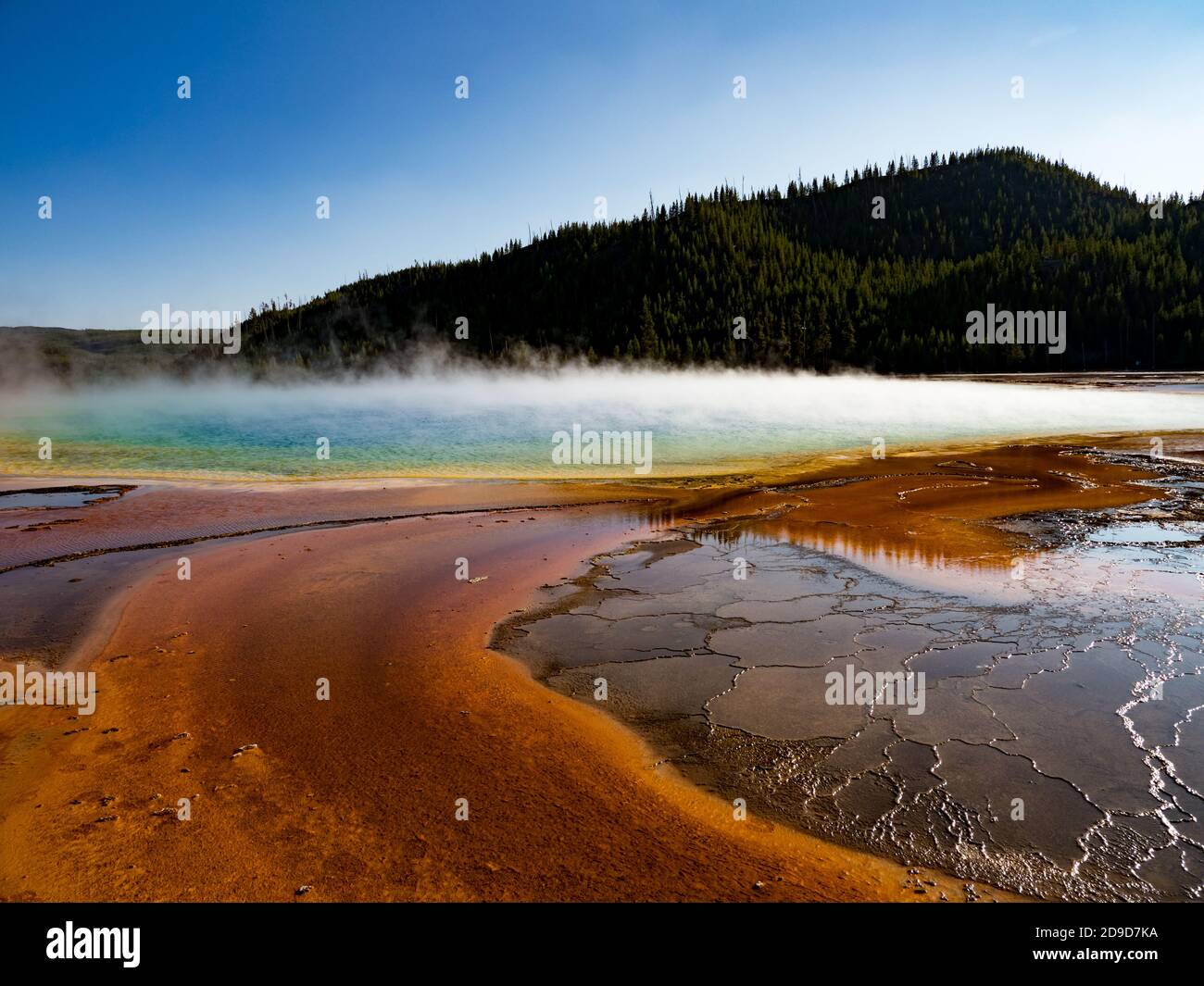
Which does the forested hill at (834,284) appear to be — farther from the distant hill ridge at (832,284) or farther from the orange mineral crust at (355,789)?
the orange mineral crust at (355,789)

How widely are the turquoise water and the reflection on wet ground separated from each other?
406 inches

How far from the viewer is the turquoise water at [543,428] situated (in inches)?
882

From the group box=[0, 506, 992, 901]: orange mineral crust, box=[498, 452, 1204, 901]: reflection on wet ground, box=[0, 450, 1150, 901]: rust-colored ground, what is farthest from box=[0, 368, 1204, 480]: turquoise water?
box=[0, 506, 992, 901]: orange mineral crust

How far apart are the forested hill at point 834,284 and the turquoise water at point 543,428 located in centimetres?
4573

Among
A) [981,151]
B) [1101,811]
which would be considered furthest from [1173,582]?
[981,151]

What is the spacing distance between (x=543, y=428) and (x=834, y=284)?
326ft

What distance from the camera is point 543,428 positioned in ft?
106

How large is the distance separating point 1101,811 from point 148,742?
6317 mm

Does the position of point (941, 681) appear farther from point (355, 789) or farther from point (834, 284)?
point (834, 284)

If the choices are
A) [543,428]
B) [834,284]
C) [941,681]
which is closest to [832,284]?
[834,284]

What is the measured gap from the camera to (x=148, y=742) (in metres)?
5.34

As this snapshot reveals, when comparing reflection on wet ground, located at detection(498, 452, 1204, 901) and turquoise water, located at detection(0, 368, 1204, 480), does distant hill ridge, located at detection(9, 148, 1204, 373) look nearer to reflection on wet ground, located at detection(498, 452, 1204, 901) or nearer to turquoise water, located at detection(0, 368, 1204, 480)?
turquoise water, located at detection(0, 368, 1204, 480)

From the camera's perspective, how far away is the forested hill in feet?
299

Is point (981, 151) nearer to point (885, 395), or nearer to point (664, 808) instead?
point (885, 395)
